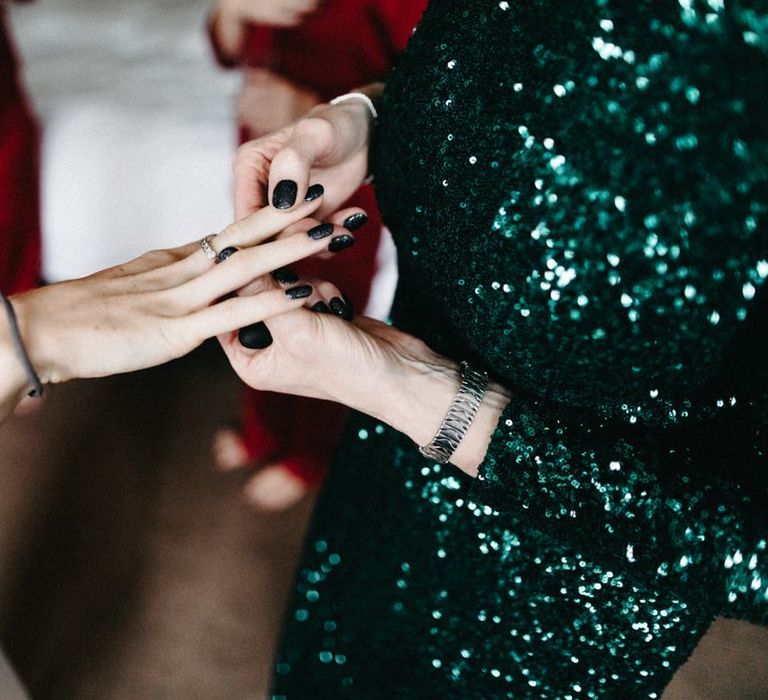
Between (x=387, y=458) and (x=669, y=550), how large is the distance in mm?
356

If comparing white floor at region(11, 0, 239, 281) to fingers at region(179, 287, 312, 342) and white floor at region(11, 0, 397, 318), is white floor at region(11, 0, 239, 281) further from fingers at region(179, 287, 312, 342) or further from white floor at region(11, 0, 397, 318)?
fingers at region(179, 287, 312, 342)

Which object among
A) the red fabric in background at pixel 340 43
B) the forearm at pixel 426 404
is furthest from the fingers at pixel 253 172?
the red fabric in background at pixel 340 43

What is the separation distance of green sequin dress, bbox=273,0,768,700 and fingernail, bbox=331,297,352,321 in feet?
0.28

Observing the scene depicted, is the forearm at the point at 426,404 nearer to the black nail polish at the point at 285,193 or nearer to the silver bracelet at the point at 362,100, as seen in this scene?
the black nail polish at the point at 285,193

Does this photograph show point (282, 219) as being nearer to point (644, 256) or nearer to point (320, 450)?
point (644, 256)

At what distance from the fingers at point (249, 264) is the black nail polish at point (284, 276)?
0.05 ft

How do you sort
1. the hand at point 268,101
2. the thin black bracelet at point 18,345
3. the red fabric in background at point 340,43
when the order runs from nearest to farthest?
the thin black bracelet at point 18,345
the red fabric in background at point 340,43
the hand at point 268,101

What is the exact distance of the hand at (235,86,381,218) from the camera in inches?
25.3

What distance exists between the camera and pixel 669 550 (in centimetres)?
54

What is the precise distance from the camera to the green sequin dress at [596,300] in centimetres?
48

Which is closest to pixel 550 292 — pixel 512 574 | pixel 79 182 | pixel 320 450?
pixel 512 574

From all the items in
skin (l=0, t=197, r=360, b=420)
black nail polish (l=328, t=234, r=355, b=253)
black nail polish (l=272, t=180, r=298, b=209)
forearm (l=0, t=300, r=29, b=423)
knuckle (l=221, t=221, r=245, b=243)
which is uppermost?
black nail polish (l=272, t=180, r=298, b=209)

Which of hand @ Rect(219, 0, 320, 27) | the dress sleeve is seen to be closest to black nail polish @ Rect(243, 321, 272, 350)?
the dress sleeve

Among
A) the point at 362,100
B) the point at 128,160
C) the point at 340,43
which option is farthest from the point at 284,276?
the point at 128,160
